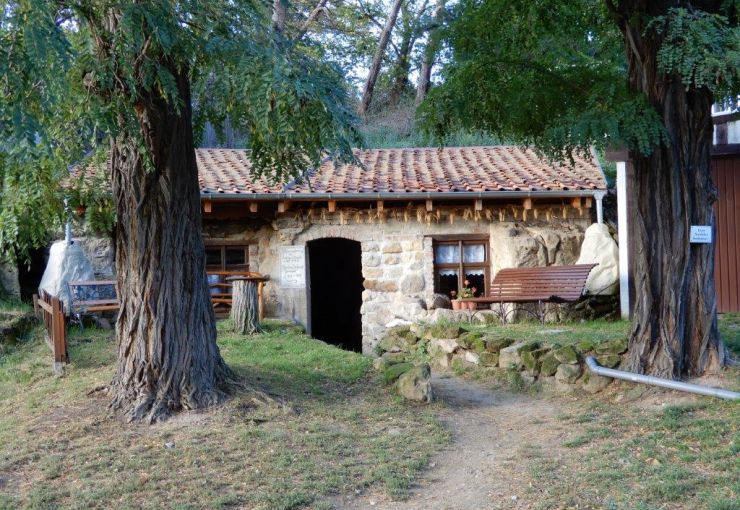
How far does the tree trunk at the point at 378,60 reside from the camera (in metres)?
24.1

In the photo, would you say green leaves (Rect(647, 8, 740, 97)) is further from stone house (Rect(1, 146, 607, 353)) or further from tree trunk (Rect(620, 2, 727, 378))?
stone house (Rect(1, 146, 607, 353))

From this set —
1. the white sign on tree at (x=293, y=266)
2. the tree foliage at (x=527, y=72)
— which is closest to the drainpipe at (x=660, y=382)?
the tree foliage at (x=527, y=72)

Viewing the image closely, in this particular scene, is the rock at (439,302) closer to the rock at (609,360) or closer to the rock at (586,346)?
the rock at (586,346)

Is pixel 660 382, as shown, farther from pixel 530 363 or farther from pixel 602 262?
pixel 602 262

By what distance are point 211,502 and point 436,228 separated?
7.81 m

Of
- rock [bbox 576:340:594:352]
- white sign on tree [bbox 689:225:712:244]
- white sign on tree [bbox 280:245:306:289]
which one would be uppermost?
white sign on tree [bbox 689:225:712:244]

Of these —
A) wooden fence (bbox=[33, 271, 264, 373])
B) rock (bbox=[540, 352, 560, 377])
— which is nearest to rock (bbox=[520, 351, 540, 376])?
rock (bbox=[540, 352, 560, 377])

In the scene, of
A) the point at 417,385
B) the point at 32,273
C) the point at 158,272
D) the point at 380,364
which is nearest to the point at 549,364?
the point at 417,385

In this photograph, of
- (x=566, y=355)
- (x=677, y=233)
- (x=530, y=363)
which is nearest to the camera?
(x=677, y=233)

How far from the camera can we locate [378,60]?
24969 millimetres

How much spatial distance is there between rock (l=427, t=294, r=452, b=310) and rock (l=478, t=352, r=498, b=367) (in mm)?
2998

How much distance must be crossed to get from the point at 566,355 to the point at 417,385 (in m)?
1.51

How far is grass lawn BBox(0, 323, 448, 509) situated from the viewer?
5137 millimetres

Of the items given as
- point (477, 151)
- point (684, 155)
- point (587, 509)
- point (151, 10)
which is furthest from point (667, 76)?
point (477, 151)
